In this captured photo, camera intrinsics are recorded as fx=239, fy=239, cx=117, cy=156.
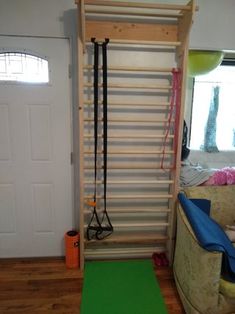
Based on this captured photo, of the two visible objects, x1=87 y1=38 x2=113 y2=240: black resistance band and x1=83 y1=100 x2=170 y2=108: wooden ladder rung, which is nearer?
x1=87 y1=38 x2=113 y2=240: black resistance band

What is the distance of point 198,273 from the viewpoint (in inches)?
63.0

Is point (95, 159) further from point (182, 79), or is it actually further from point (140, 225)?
point (182, 79)

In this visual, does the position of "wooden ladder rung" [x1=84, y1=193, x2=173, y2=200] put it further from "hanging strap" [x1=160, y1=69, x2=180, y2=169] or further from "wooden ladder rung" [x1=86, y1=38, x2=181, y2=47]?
"wooden ladder rung" [x1=86, y1=38, x2=181, y2=47]

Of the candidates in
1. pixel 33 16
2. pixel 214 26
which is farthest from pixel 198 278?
pixel 33 16

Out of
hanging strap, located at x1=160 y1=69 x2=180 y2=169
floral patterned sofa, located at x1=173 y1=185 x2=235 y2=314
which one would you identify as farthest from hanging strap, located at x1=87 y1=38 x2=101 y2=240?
floral patterned sofa, located at x1=173 y1=185 x2=235 y2=314

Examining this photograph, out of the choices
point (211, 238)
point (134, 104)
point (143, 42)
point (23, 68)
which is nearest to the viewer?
point (211, 238)

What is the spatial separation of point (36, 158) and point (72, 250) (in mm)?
924

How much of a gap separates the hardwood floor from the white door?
14 centimetres

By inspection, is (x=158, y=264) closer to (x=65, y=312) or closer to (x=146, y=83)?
(x=65, y=312)

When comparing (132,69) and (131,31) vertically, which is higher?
(131,31)

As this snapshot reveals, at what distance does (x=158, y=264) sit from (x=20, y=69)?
7.27 feet

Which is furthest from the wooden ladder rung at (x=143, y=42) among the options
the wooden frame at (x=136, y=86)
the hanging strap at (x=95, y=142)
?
the hanging strap at (x=95, y=142)

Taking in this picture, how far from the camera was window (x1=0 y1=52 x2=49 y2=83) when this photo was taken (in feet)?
6.87

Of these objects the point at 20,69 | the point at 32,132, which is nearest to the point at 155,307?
the point at 32,132
